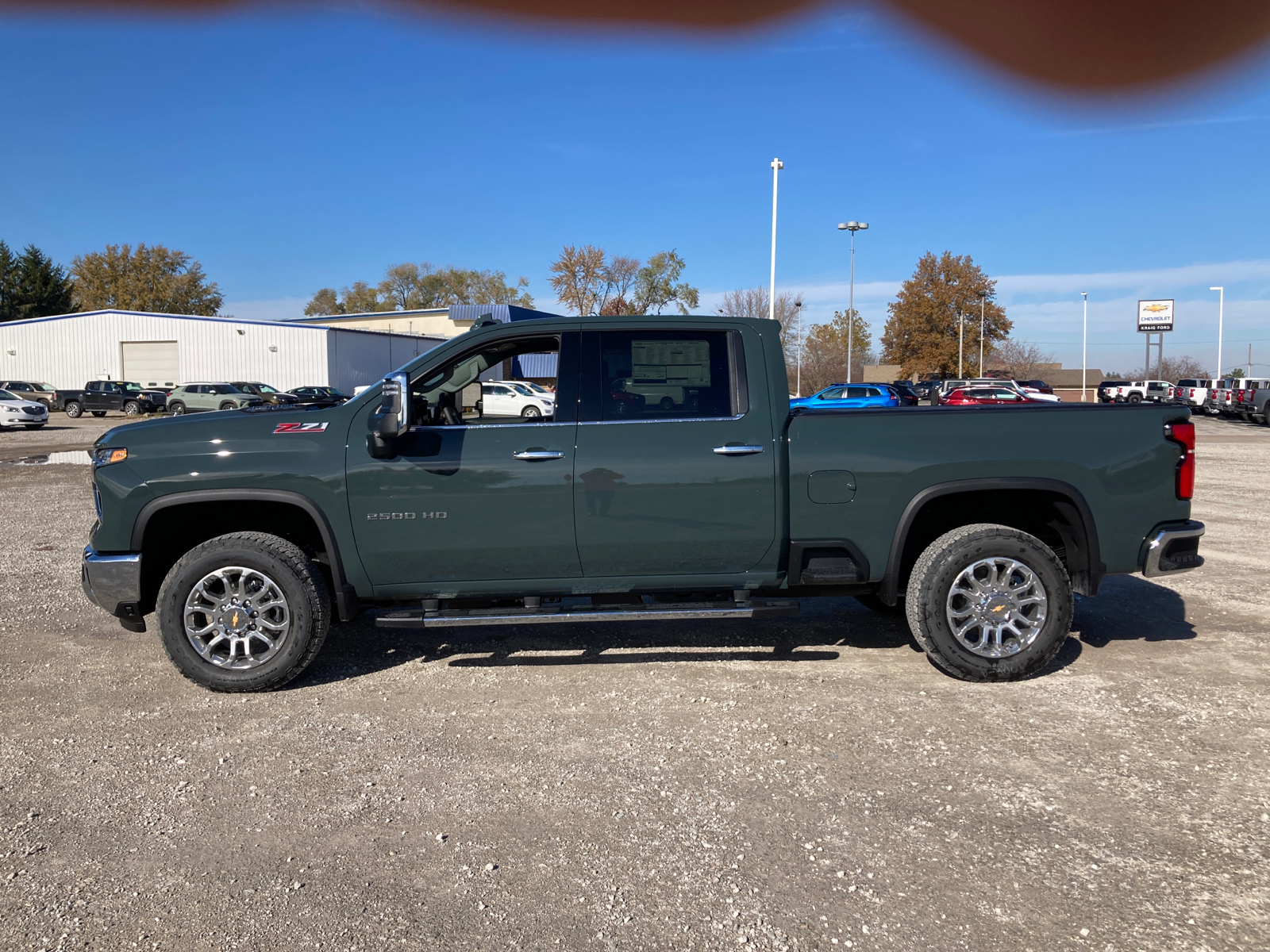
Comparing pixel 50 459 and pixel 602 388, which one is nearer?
pixel 602 388

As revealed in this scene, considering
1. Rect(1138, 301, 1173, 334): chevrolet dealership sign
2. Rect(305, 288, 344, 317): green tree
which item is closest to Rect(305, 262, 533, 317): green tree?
Rect(305, 288, 344, 317): green tree

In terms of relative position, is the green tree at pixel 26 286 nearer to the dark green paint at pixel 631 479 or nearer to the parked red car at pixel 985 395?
the parked red car at pixel 985 395

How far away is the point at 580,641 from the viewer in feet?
19.3

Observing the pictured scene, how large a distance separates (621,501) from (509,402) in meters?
0.88

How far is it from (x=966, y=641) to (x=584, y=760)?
230 centimetres

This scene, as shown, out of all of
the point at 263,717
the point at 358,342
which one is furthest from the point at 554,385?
the point at 358,342

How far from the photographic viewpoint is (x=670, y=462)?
475 cm

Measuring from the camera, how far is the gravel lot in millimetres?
2820

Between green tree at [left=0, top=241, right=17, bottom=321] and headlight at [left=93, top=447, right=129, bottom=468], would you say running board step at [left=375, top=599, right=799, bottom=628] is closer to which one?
headlight at [left=93, top=447, right=129, bottom=468]

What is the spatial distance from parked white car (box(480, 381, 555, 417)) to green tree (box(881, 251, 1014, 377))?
70.3 metres

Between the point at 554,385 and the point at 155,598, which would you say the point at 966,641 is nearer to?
the point at 554,385

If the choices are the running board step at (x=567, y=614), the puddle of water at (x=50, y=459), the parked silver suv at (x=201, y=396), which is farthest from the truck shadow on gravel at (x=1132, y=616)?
the parked silver suv at (x=201, y=396)

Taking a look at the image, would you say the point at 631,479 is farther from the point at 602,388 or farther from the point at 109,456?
the point at 109,456

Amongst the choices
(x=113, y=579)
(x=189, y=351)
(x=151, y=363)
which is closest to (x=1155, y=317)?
(x=189, y=351)
